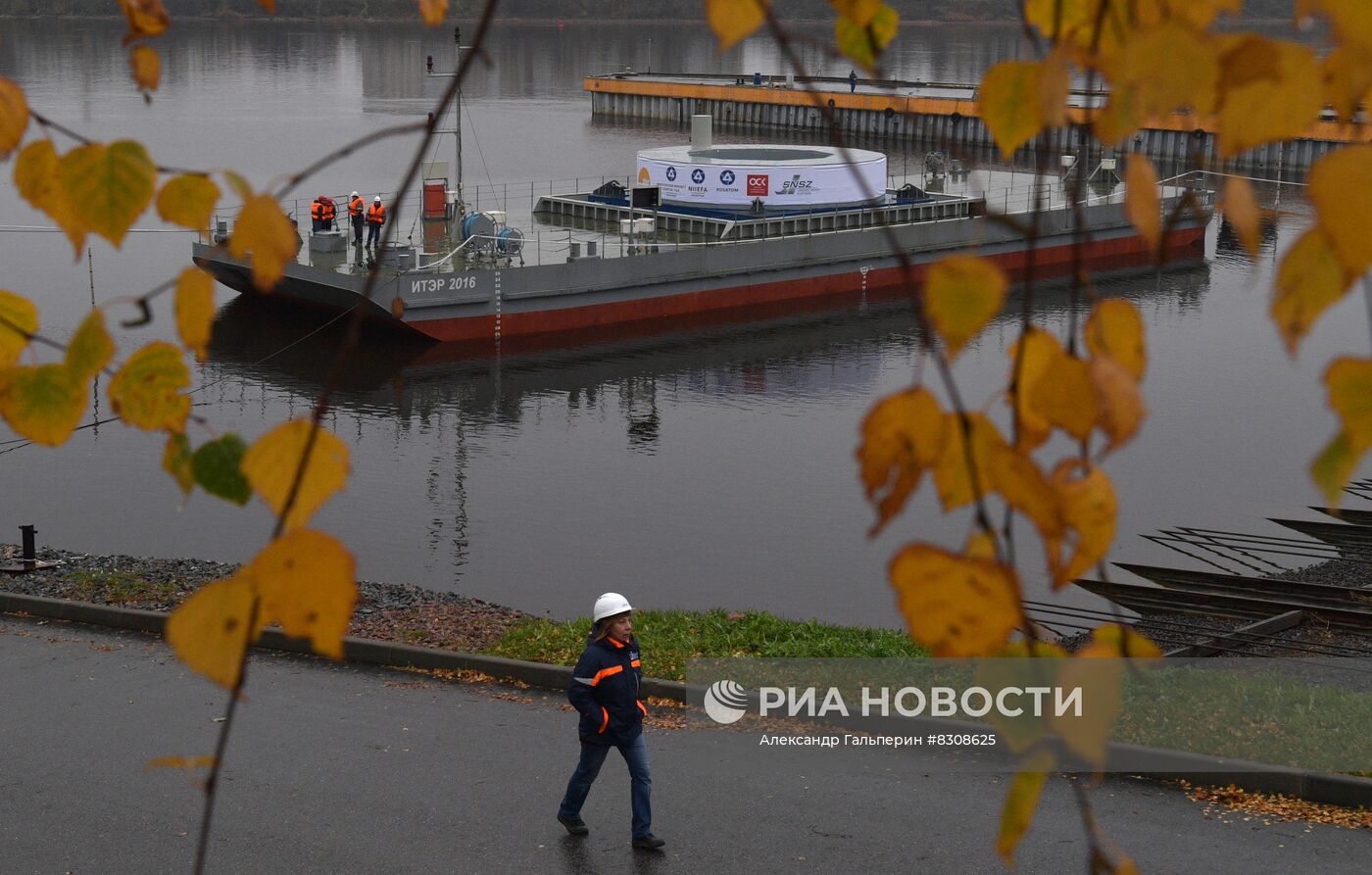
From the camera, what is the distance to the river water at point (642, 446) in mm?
22859

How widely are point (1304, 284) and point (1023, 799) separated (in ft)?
2.28

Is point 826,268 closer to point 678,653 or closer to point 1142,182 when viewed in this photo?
point 678,653

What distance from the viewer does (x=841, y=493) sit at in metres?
26.5

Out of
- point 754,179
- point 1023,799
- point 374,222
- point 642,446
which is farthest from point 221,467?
point 754,179

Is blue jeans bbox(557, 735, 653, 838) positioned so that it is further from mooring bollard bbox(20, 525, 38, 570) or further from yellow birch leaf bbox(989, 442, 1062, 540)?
mooring bollard bbox(20, 525, 38, 570)

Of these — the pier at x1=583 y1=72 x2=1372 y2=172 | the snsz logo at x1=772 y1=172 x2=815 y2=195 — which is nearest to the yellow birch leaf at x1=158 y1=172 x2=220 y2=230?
the snsz logo at x1=772 y1=172 x2=815 y2=195

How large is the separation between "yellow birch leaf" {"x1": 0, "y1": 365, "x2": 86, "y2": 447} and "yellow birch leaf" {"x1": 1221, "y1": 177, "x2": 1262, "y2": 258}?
163 centimetres

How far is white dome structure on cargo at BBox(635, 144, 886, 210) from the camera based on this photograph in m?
44.2

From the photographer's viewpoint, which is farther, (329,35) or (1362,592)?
(329,35)

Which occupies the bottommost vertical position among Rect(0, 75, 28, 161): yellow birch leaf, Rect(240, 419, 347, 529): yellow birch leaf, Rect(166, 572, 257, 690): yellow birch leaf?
Rect(166, 572, 257, 690): yellow birch leaf

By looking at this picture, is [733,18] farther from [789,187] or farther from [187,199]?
[789,187]

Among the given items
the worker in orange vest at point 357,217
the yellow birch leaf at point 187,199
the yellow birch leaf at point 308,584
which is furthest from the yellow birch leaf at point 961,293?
the worker in orange vest at point 357,217

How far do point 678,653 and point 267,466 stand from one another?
1200 centimetres

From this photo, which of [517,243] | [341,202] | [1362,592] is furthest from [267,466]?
[341,202]
